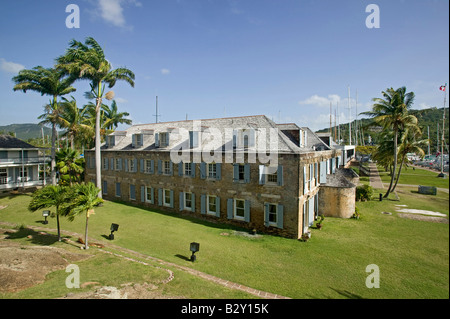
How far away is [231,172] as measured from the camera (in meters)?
21.1

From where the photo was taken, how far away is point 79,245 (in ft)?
50.7

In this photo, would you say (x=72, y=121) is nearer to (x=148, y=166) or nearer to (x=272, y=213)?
(x=148, y=166)

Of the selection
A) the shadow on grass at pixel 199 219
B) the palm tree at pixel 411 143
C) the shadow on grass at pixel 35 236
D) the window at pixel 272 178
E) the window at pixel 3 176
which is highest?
the palm tree at pixel 411 143

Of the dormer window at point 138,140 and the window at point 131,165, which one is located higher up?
the dormer window at point 138,140

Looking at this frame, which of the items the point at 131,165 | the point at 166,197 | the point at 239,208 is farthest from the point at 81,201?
the point at 131,165

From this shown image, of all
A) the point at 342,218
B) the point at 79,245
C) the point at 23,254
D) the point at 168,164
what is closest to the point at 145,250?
the point at 79,245

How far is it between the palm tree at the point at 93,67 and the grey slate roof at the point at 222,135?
6.21m

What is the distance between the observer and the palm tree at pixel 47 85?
Answer: 30.3 metres

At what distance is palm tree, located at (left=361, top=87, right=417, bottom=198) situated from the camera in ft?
91.1

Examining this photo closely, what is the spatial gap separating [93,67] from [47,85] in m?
9.28

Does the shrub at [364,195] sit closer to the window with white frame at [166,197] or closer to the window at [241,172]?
the window at [241,172]

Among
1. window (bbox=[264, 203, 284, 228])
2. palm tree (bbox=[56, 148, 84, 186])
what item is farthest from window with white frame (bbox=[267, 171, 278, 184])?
palm tree (bbox=[56, 148, 84, 186])

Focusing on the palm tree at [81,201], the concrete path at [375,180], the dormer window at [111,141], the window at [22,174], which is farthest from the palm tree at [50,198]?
the concrete path at [375,180]
